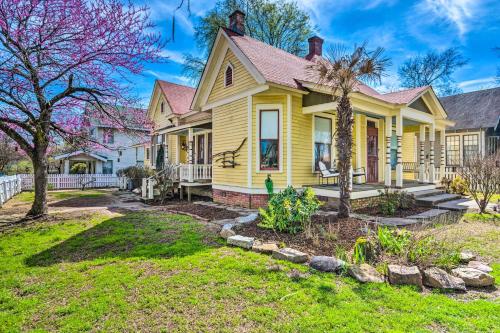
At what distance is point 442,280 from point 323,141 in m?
7.39

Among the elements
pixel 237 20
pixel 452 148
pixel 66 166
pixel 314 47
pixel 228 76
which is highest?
pixel 314 47

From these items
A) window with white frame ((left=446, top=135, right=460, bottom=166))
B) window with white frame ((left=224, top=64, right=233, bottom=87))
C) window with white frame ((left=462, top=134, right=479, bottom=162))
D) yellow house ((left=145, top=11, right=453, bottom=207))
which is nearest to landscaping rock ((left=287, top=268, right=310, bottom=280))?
yellow house ((left=145, top=11, right=453, bottom=207))

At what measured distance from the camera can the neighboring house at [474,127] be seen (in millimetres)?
16891

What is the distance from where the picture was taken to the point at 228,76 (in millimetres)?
11055

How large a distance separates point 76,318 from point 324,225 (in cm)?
477

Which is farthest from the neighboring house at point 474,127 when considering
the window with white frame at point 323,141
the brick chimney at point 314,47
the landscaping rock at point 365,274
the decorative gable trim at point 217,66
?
the landscaping rock at point 365,274

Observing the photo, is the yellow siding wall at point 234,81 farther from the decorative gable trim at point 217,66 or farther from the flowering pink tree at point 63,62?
the flowering pink tree at point 63,62

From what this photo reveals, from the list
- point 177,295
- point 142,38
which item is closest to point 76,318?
point 177,295

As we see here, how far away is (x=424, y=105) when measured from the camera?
39.4 ft

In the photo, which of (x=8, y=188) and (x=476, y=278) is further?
(x=8, y=188)

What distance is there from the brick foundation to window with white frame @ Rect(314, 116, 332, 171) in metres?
2.40

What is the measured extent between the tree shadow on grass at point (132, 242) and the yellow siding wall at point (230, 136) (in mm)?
3304

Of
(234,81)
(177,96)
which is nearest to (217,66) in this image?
(234,81)

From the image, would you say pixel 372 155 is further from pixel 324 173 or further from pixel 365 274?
pixel 365 274
